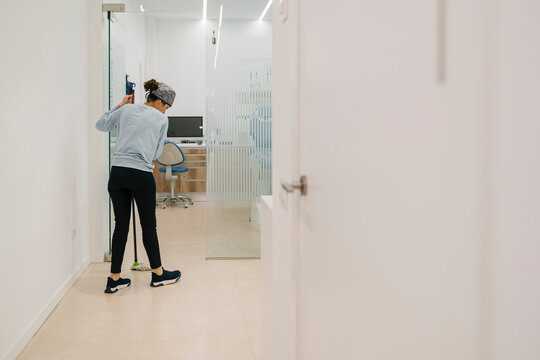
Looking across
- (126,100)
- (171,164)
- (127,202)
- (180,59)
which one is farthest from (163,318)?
(180,59)

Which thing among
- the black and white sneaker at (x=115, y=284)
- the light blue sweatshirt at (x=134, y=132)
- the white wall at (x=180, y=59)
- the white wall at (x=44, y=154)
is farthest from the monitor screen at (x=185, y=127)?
the black and white sneaker at (x=115, y=284)

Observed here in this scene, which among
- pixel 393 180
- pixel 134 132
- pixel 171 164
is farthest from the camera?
pixel 171 164

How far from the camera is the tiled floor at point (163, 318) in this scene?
2.52 m

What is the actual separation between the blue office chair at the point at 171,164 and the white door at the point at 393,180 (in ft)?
21.0

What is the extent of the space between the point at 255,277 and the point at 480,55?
3510mm

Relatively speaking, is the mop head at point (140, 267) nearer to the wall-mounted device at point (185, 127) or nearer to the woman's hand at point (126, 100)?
the woman's hand at point (126, 100)

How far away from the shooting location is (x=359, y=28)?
0.85 metres

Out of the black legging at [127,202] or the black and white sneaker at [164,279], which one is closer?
the black legging at [127,202]

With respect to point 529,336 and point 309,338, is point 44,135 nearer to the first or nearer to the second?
point 309,338

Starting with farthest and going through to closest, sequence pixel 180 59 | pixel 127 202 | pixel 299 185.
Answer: pixel 180 59
pixel 127 202
pixel 299 185

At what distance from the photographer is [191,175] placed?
8375 millimetres

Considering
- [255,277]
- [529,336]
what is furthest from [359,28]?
[255,277]

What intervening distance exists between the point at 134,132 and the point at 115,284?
111 centimetres

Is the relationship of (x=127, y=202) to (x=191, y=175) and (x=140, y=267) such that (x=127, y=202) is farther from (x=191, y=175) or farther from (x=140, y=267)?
(x=191, y=175)
